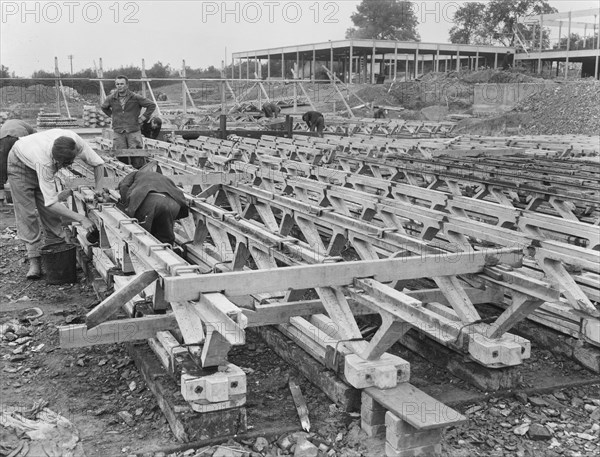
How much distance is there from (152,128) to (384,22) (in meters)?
59.9

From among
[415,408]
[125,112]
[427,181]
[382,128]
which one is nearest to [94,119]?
[382,128]

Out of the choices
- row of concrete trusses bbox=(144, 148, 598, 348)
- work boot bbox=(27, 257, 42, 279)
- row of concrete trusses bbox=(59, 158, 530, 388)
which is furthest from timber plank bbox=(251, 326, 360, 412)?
work boot bbox=(27, 257, 42, 279)

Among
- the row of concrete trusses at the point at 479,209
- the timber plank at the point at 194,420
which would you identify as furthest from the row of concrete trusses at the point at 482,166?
the timber plank at the point at 194,420

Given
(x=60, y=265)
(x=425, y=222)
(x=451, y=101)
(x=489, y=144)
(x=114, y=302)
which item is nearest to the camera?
(x=114, y=302)

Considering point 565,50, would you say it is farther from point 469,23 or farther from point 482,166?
point 482,166

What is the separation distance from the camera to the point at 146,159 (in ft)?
36.6

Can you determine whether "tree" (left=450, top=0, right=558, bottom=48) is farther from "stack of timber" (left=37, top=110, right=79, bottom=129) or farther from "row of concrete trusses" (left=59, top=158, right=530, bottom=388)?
"row of concrete trusses" (left=59, top=158, right=530, bottom=388)

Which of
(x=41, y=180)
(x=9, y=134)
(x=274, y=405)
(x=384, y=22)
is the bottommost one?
(x=274, y=405)

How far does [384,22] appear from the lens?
69625mm

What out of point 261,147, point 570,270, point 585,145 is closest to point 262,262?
point 570,270

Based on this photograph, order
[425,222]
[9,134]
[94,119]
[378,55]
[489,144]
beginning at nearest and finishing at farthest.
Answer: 1. [425,222]
2. [9,134]
3. [489,144]
4. [94,119]
5. [378,55]

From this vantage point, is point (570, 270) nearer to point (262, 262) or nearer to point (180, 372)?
point (262, 262)

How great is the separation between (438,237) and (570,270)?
2173 millimetres

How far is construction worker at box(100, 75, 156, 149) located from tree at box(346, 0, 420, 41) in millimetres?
59618
